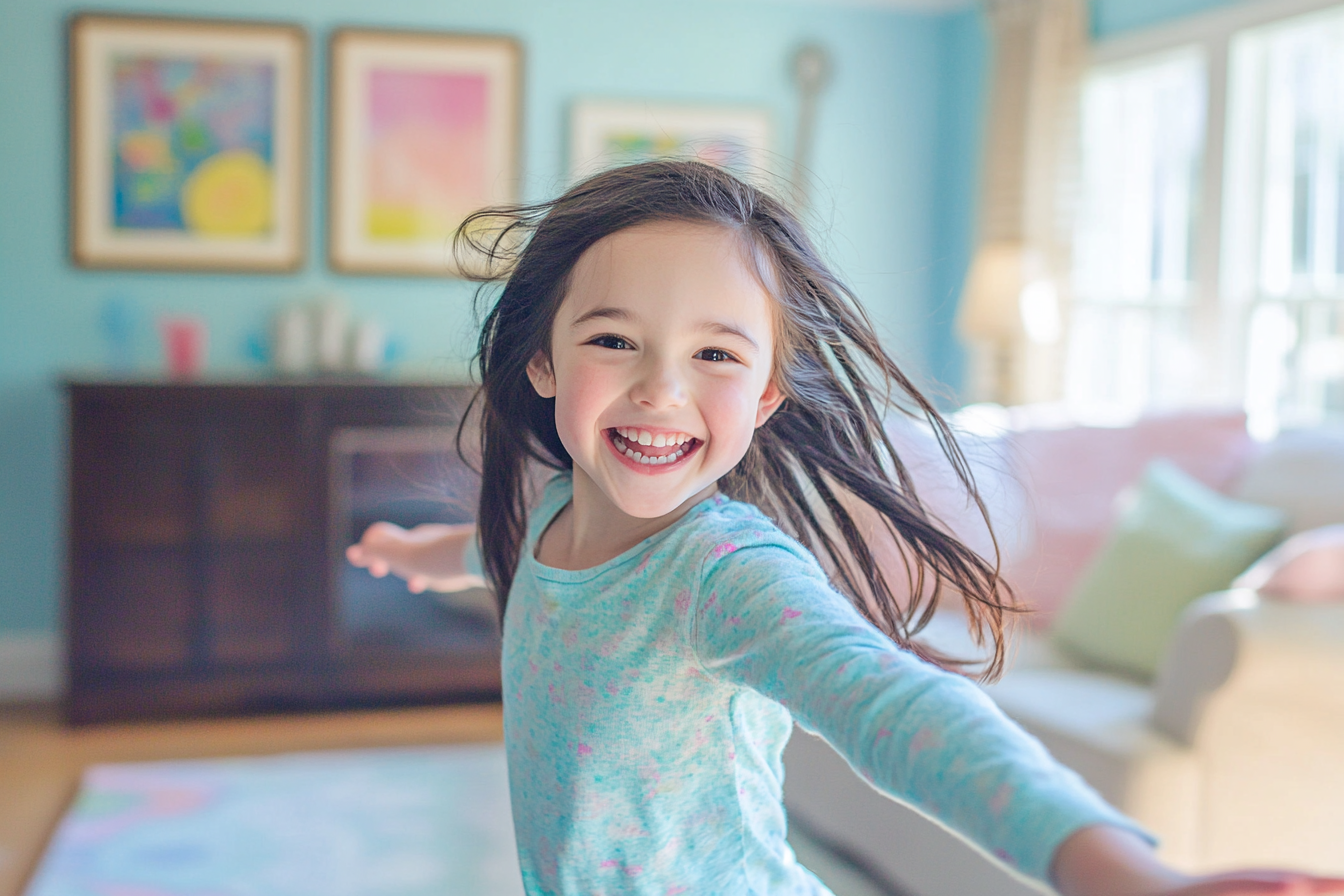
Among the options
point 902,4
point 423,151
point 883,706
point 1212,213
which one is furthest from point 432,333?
point 883,706

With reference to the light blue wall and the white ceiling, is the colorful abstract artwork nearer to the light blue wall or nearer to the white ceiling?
the light blue wall

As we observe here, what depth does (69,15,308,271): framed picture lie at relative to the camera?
409 centimetres

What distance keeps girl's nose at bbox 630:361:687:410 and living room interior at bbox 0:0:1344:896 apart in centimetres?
178

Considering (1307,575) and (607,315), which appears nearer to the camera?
(607,315)

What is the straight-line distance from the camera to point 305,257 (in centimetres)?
430

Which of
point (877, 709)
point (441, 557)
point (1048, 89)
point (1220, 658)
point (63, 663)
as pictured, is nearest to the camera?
point (877, 709)

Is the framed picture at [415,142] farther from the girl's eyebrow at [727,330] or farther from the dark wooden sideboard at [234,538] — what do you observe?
the girl's eyebrow at [727,330]

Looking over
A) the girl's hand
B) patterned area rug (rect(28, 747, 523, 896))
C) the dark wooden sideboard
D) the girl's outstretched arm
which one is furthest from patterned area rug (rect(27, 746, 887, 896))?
the girl's outstretched arm

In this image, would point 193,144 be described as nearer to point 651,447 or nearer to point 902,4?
point 902,4

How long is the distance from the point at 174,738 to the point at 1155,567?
2779 mm

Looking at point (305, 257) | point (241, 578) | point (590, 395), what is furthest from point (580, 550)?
point (305, 257)

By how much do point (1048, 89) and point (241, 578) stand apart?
121 inches

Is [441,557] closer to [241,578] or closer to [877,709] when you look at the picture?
[877,709]

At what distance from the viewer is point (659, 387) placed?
2.55 feet
